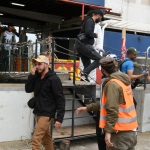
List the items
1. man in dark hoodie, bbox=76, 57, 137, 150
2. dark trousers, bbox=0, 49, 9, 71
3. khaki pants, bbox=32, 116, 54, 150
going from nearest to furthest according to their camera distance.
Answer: man in dark hoodie, bbox=76, 57, 137, 150
khaki pants, bbox=32, 116, 54, 150
dark trousers, bbox=0, 49, 9, 71

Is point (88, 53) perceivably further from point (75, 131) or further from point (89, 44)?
point (75, 131)

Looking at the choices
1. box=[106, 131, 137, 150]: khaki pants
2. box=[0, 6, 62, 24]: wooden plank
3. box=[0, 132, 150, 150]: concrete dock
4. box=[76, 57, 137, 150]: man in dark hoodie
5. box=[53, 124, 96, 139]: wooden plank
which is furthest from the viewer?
box=[0, 6, 62, 24]: wooden plank

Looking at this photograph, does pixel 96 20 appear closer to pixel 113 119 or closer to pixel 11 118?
pixel 11 118

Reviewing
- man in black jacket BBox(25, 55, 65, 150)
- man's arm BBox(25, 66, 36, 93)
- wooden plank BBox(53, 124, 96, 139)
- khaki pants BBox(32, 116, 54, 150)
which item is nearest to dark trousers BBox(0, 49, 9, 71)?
wooden plank BBox(53, 124, 96, 139)

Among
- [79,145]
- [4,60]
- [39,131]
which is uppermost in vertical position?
[4,60]

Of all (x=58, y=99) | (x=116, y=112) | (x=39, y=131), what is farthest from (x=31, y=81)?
(x=116, y=112)

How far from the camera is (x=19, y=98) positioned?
6141mm

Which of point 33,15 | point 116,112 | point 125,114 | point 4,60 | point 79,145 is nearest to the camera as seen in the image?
point 116,112

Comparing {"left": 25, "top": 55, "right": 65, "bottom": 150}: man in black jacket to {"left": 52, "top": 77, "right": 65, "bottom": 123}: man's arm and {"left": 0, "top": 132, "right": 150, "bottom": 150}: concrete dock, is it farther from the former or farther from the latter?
{"left": 0, "top": 132, "right": 150, "bottom": 150}: concrete dock

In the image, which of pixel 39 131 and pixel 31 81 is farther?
pixel 31 81

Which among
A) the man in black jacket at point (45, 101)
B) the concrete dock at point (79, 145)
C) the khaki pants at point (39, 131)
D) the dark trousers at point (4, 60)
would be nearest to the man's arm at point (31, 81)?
the man in black jacket at point (45, 101)

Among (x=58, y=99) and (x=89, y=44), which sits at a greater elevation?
(x=89, y=44)

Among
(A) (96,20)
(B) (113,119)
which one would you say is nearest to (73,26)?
(A) (96,20)

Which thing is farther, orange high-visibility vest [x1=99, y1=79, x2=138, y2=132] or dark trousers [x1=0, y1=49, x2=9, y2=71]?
dark trousers [x1=0, y1=49, x2=9, y2=71]
